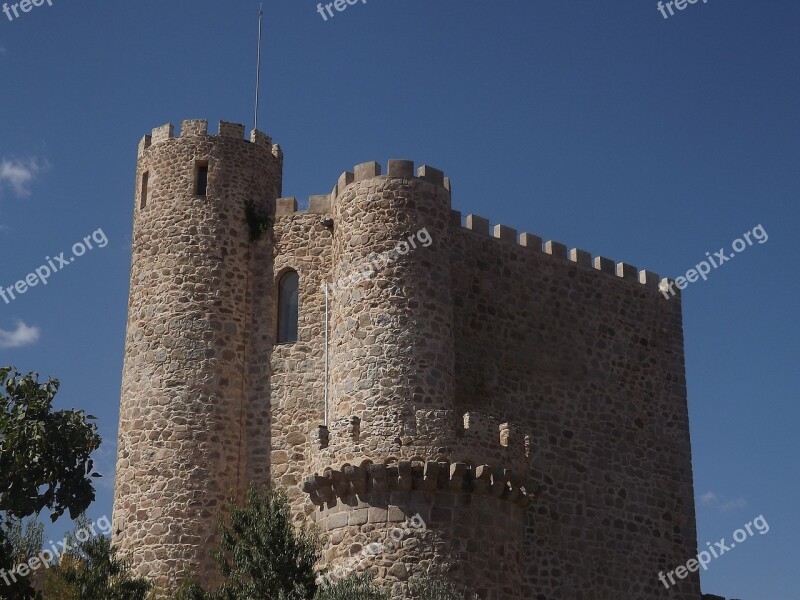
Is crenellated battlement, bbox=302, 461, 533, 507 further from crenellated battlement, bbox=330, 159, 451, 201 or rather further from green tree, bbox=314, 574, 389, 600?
crenellated battlement, bbox=330, 159, 451, 201

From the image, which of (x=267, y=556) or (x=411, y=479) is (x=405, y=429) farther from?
(x=267, y=556)

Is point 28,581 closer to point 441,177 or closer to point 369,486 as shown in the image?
point 369,486

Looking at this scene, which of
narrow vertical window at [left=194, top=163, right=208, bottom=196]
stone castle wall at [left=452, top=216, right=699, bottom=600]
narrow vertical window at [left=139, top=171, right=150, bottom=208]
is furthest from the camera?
narrow vertical window at [left=139, top=171, right=150, bottom=208]

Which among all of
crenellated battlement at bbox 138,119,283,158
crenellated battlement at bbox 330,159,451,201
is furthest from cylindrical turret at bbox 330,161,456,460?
crenellated battlement at bbox 138,119,283,158

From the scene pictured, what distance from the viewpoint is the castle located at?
2620 cm

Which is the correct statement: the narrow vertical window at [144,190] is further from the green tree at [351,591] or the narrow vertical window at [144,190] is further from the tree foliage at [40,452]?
the green tree at [351,591]

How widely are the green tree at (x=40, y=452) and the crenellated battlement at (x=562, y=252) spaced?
9748mm

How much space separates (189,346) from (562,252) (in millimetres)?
9421

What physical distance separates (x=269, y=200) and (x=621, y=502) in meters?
10.7

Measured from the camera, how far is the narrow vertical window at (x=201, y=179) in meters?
31.0

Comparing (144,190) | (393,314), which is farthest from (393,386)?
(144,190)

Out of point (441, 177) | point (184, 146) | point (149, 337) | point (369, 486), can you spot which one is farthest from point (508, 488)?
point (184, 146)

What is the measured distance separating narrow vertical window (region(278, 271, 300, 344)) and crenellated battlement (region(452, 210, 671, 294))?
3911 millimetres

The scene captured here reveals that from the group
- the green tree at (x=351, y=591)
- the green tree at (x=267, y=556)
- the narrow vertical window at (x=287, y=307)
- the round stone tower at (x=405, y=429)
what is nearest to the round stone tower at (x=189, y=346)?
the narrow vertical window at (x=287, y=307)
